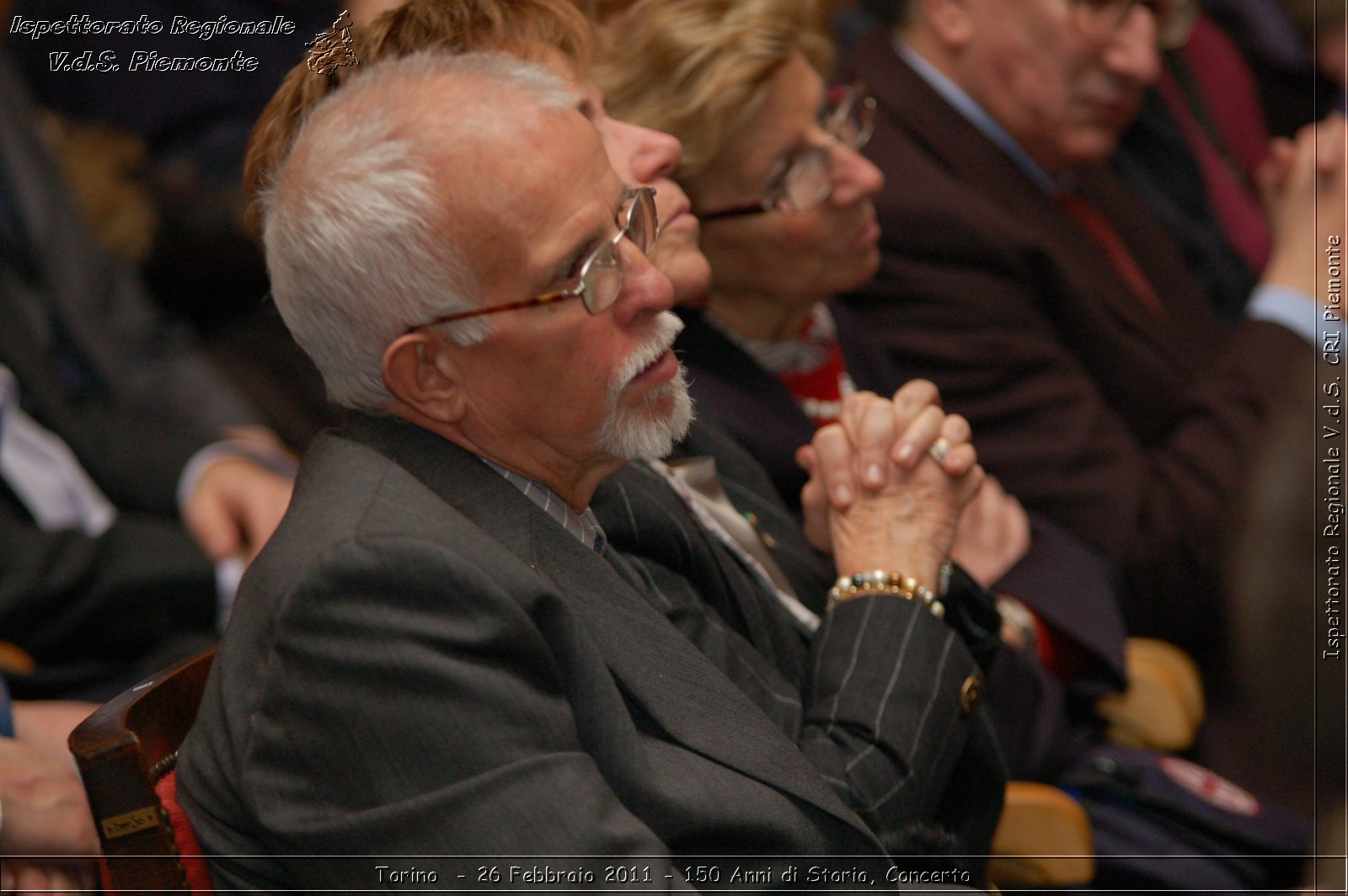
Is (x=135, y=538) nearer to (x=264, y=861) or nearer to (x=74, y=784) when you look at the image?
(x=74, y=784)

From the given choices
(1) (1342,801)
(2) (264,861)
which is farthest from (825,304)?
(2) (264,861)

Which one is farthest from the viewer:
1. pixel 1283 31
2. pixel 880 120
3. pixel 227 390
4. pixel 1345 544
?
pixel 1283 31

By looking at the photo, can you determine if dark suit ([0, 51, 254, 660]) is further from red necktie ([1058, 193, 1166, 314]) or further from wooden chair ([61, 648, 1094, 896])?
red necktie ([1058, 193, 1166, 314])

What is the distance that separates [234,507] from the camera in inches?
85.8

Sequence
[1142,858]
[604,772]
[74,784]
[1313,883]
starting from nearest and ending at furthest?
[604,772]
[74,784]
[1313,883]
[1142,858]

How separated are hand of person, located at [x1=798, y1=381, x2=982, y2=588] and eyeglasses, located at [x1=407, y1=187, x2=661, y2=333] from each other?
1.40ft

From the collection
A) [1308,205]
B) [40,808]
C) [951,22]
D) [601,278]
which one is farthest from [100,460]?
[1308,205]

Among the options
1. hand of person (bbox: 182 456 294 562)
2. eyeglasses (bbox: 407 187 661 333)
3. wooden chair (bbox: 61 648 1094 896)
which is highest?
eyeglasses (bbox: 407 187 661 333)

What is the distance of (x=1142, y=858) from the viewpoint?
5.84 ft

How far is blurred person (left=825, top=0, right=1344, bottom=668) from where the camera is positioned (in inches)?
85.4

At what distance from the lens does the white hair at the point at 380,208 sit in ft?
3.56

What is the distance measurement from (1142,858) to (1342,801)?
0.89 feet

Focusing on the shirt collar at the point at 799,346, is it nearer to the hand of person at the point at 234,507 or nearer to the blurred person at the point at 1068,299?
the blurred person at the point at 1068,299

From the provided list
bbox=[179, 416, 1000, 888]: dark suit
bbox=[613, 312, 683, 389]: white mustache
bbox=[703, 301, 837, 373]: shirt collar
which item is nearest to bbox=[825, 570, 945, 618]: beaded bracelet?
bbox=[179, 416, 1000, 888]: dark suit
